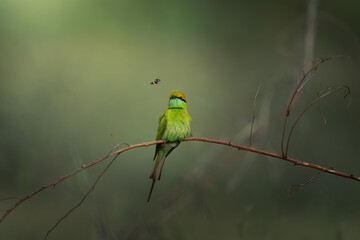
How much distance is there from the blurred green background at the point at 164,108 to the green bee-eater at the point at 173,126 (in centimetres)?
71

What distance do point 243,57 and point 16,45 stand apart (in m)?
2.14

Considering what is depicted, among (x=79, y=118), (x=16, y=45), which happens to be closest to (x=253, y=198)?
(x=79, y=118)

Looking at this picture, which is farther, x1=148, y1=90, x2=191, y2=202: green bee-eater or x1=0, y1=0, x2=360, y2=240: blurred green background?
x1=0, y1=0, x2=360, y2=240: blurred green background

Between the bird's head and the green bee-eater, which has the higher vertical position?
the bird's head

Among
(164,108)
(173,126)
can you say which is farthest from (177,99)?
(164,108)

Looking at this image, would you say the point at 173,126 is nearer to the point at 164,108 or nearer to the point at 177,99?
the point at 177,99

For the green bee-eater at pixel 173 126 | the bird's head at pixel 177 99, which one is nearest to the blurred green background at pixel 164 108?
the green bee-eater at pixel 173 126

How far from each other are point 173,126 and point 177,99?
154 mm

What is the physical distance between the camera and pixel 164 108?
330 cm

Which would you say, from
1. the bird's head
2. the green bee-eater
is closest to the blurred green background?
the green bee-eater

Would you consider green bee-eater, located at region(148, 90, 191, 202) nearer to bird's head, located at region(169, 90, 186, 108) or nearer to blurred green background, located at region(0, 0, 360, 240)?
bird's head, located at region(169, 90, 186, 108)

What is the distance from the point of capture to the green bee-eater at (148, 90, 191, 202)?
2211 mm

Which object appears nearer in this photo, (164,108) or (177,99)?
(177,99)

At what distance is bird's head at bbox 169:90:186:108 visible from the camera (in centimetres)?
224
